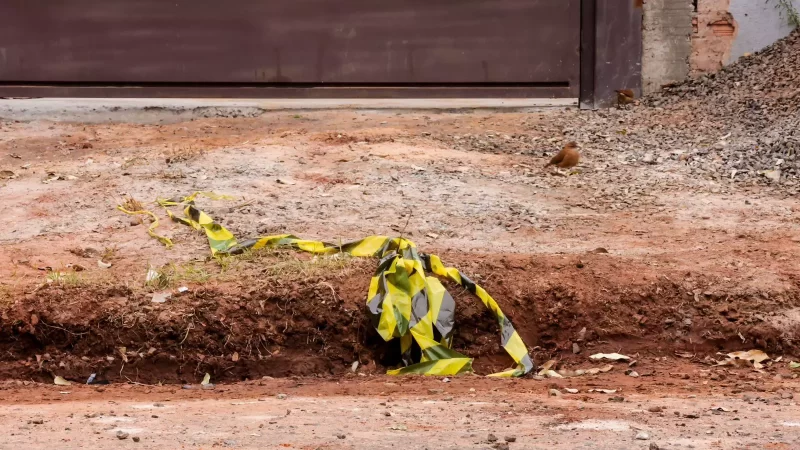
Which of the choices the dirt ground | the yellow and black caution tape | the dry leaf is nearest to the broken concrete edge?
the dirt ground

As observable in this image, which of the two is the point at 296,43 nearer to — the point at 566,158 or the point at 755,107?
the point at 566,158

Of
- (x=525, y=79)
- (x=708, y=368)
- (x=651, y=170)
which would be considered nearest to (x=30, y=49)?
(x=525, y=79)

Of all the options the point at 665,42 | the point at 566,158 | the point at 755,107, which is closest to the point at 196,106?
the point at 566,158

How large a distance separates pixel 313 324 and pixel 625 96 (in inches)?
221

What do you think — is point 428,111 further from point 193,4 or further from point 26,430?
point 26,430

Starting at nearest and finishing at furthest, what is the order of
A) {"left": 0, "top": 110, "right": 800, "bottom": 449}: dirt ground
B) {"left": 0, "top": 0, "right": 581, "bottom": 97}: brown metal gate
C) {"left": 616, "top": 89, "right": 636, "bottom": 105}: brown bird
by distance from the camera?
{"left": 0, "top": 110, "right": 800, "bottom": 449}: dirt ground, {"left": 616, "top": 89, "right": 636, "bottom": 105}: brown bird, {"left": 0, "top": 0, "right": 581, "bottom": 97}: brown metal gate

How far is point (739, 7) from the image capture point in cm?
992

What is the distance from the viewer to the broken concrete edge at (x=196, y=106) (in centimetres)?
970

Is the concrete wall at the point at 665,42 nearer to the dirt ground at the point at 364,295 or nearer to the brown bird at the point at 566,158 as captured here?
the dirt ground at the point at 364,295

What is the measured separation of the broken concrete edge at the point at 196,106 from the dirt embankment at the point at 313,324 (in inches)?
173

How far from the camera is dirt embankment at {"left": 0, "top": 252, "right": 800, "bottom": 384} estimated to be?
5359 mm

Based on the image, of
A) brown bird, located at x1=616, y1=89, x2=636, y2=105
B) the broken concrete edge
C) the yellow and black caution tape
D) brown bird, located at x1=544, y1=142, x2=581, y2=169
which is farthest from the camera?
brown bird, located at x1=616, y1=89, x2=636, y2=105

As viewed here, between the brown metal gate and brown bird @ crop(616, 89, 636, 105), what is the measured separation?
465 millimetres

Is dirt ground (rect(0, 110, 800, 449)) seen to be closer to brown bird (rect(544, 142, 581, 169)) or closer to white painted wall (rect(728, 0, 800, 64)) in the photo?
brown bird (rect(544, 142, 581, 169))
